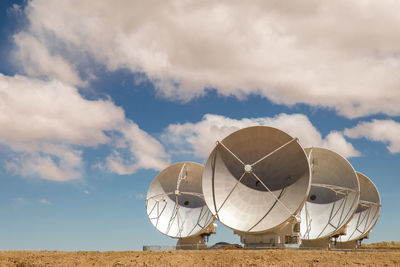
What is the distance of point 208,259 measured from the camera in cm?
3444

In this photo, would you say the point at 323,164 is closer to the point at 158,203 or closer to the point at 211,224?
the point at 211,224

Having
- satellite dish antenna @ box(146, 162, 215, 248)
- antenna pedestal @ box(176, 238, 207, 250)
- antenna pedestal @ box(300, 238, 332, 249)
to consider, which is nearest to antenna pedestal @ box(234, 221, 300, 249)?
antenna pedestal @ box(300, 238, 332, 249)

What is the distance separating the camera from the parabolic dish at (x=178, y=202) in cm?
5453

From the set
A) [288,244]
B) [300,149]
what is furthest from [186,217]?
[300,149]

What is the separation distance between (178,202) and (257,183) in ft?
50.8

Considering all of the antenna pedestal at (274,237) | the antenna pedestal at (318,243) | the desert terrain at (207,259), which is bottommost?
the desert terrain at (207,259)

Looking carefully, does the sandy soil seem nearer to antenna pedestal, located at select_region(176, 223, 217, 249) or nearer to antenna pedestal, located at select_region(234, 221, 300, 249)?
antenna pedestal, located at select_region(234, 221, 300, 249)

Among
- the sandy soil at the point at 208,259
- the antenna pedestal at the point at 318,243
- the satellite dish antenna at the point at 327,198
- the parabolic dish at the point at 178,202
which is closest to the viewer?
the sandy soil at the point at 208,259

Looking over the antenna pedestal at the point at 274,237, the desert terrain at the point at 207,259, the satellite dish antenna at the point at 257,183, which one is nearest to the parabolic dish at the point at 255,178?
the satellite dish antenna at the point at 257,183

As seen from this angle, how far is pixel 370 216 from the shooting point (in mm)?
61344

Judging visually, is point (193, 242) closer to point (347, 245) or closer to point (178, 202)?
point (178, 202)

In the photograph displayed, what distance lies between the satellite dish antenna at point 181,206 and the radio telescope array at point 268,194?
0.12 metres

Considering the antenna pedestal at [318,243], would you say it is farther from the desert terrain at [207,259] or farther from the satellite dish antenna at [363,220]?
the desert terrain at [207,259]

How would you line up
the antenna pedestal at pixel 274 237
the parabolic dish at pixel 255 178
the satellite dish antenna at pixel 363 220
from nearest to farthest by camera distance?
the parabolic dish at pixel 255 178, the antenna pedestal at pixel 274 237, the satellite dish antenna at pixel 363 220
